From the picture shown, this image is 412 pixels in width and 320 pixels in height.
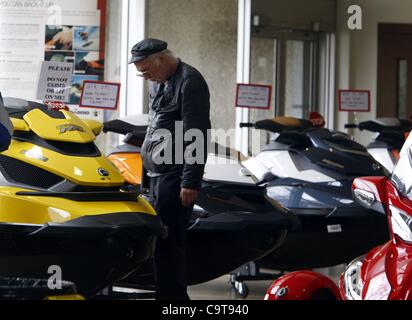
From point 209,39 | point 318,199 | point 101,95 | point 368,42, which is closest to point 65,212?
point 318,199

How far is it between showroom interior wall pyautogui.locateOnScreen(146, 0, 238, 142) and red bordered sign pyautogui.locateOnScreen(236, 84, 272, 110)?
4.87 feet

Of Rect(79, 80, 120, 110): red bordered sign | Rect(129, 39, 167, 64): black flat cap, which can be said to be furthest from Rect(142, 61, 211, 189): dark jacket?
Rect(79, 80, 120, 110): red bordered sign

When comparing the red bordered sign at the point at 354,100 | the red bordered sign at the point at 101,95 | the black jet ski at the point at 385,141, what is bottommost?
the black jet ski at the point at 385,141

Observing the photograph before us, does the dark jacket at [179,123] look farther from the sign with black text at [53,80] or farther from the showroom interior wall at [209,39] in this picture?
the showroom interior wall at [209,39]

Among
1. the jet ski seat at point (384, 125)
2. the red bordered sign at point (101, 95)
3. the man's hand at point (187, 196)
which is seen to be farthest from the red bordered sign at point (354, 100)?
the man's hand at point (187, 196)

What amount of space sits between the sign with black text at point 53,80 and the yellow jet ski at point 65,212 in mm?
1673

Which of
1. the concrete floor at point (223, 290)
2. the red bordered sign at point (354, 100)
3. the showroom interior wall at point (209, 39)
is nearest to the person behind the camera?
the concrete floor at point (223, 290)

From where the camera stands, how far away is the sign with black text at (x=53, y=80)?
6645 millimetres

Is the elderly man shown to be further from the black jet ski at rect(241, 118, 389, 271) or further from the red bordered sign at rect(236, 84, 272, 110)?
the red bordered sign at rect(236, 84, 272, 110)

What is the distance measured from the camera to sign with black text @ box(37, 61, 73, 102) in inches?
262


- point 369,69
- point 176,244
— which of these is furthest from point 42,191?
point 369,69

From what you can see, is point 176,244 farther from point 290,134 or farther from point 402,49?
point 402,49

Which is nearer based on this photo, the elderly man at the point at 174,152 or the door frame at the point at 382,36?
the elderly man at the point at 174,152

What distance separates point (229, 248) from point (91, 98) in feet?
6.80
